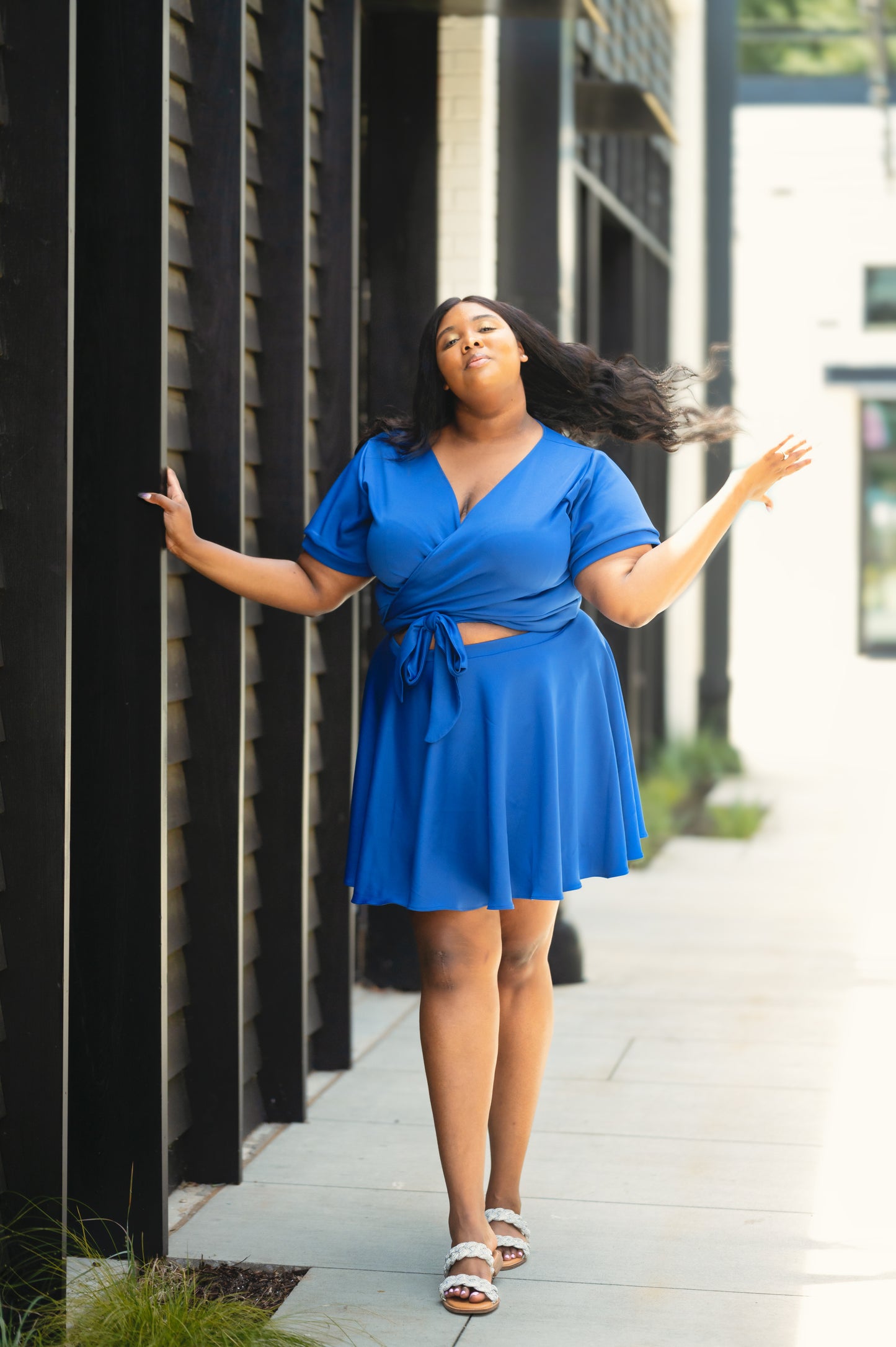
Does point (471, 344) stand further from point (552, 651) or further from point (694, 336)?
point (694, 336)

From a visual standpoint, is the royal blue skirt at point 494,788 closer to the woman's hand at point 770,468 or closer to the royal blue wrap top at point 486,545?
the royal blue wrap top at point 486,545

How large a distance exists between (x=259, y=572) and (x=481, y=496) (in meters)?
0.48

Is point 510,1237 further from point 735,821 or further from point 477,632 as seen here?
point 735,821

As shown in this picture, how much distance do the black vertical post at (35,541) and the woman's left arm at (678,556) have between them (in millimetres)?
957

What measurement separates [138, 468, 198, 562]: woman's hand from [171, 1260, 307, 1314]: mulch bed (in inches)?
51.8

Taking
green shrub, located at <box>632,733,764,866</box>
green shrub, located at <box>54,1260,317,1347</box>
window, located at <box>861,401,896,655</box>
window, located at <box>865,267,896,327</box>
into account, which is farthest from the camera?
window, located at <box>861,401,896,655</box>

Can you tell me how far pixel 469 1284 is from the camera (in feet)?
Answer: 9.73

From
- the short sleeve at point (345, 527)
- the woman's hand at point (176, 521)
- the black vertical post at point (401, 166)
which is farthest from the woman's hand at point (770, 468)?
the black vertical post at point (401, 166)

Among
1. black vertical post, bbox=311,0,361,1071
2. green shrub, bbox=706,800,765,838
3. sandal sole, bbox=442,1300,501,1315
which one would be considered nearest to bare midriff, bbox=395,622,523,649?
sandal sole, bbox=442,1300,501,1315

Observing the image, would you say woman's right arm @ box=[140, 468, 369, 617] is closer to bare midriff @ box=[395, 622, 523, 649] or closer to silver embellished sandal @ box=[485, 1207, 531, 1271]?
bare midriff @ box=[395, 622, 523, 649]

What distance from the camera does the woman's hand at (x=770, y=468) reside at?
9.64ft

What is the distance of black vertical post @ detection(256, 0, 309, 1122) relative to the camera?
3.82 meters

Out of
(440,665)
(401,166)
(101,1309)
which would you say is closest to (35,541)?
(440,665)

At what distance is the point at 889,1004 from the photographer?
518 centimetres
